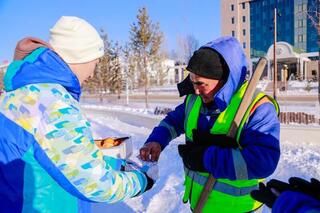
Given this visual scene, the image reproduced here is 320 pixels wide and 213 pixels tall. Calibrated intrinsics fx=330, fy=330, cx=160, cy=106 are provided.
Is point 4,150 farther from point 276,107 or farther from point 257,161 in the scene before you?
point 276,107

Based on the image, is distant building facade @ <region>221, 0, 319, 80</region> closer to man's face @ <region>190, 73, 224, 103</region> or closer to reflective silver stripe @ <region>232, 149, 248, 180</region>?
man's face @ <region>190, 73, 224, 103</region>

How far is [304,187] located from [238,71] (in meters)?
0.89

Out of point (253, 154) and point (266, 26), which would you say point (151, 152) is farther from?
point (266, 26)

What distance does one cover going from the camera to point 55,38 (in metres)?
1.56

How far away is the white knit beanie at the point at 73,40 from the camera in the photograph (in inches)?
60.6

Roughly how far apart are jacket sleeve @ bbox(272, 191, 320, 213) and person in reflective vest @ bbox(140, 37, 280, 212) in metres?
0.62

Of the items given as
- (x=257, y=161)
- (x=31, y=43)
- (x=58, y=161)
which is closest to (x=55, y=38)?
(x=31, y=43)

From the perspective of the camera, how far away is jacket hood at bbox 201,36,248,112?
1851 mm

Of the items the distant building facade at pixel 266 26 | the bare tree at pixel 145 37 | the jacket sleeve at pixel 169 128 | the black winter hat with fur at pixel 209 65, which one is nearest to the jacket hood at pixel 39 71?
the black winter hat with fur at pixel 209 65

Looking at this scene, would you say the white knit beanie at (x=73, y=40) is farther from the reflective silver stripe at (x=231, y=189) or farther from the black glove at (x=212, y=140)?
the reflective silver stripe at (x=231, y=189)

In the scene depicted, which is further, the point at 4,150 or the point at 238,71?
the point at 238,71

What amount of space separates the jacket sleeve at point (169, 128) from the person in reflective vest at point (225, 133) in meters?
0.30

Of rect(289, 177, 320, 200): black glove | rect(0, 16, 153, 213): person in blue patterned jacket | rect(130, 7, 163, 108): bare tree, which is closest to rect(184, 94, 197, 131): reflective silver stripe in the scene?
rect(0, 16, 153, 213): person in blue patterned jacket

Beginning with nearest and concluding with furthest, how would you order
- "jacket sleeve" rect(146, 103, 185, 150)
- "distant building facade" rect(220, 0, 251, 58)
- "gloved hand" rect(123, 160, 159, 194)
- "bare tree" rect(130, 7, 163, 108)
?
1. "gloved hand" rect(123, 160, 159, 194)
2. "jacket sleeve" rect(146, 103, 185, 150)
3. "bare tree" rect(130, 7, 163, 108)
4. "distant building facade" rect(220, 0, 251, 58)
